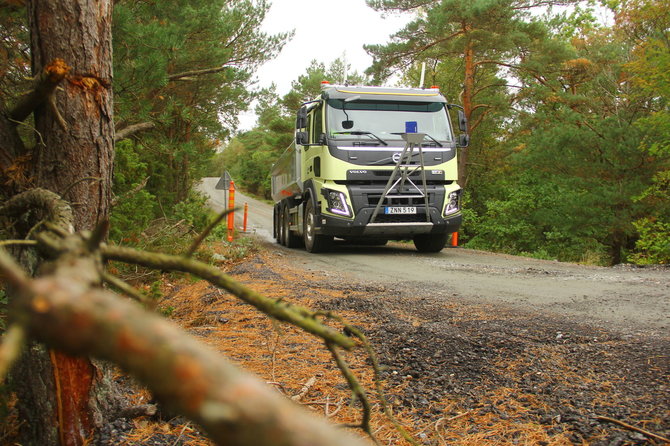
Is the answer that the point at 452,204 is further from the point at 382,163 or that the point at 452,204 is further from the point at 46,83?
the point at 46,83

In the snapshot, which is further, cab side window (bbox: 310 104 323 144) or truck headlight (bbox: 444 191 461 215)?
cab side window (bbox: 310 104 323 144)

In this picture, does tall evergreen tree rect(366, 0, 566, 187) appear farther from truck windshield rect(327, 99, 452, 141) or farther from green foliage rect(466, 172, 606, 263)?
truck windshield rect(327, 99, 452, 141)

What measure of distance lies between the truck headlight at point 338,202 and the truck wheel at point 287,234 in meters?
3.34

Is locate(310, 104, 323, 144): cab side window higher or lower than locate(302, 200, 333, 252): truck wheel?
higher

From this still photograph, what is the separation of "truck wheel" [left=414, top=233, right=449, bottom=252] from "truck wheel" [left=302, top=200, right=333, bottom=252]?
2.00 m

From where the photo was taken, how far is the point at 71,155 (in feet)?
6.77

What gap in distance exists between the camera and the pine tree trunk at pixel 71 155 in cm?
190

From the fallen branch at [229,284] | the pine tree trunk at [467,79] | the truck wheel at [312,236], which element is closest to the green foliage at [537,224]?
the pine tree trunk at [467,79]

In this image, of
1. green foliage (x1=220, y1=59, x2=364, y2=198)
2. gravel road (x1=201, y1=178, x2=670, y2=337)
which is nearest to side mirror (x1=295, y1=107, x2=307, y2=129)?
gravel road (x1=201, y1=178, x2=670, y2=337)

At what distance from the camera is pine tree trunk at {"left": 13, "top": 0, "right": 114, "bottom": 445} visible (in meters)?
1.90

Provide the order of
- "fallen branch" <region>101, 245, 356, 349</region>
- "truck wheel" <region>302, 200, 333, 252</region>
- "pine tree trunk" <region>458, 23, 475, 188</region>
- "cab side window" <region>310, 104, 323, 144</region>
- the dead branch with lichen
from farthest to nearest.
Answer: "pine tree trunk" <region>458, 23, 475, 188</region> < "truck wheel" <region>302, 200, 333, 252</region> < "cab side window" <region>310, 104, 323, 144</region> < "fallen branch" <region>101, 245, 356, 349</region> < the dead branch with lichen

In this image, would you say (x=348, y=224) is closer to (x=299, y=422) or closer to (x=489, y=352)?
(x=489, y=352)

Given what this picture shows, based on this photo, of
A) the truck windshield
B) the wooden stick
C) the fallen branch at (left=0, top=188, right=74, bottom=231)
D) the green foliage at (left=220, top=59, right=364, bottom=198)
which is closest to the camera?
the fallen branch at (left=0, top=188, right=74, bottom=231)

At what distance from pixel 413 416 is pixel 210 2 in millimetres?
8759
